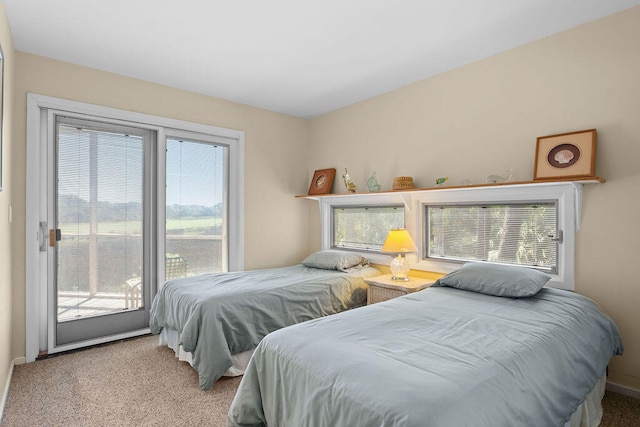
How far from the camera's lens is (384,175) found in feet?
12.1

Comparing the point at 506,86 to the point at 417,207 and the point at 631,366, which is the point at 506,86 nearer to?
the point at 417,207

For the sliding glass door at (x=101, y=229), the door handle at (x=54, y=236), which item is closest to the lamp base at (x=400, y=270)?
the sliding glass door at (x=101, y=229)

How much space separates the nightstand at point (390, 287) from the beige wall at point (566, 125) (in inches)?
37.1

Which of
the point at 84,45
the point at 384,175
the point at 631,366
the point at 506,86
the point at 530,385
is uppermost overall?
the point at 84,45

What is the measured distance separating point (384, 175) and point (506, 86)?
4.52ft

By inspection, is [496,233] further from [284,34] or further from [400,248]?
[284,34]

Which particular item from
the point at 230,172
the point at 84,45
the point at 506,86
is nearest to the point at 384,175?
the point at 506,86

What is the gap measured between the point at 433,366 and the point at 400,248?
188cm

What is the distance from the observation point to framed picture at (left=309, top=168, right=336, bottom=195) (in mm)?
4223

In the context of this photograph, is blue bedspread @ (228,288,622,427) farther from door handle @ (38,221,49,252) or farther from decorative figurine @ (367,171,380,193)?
door handle @ (38,221,49,252)

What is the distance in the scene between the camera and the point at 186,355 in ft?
8.87

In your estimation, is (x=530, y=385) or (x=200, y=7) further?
(x=200, y=7)

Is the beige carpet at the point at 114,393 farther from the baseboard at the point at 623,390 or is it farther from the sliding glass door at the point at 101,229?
the baseboard at the point at 623,390

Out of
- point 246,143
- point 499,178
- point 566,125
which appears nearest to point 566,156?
point 566,125
